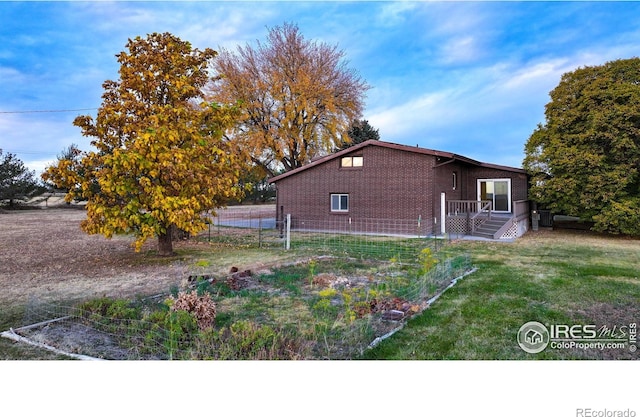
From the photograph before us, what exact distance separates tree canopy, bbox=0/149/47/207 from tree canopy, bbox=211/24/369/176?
17.2 m

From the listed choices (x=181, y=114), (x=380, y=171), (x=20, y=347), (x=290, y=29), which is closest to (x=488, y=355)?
(x=20, y=347)

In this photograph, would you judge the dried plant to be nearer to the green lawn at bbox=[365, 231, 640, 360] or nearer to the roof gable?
the green lawn at bbox=[365, 231, 640, 360]

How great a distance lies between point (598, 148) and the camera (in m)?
13.8

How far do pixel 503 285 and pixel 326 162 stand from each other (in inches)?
453

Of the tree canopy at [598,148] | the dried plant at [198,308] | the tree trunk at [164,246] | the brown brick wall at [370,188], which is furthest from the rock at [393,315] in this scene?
the tree canopy at [598,148]

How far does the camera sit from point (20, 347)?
154 inches

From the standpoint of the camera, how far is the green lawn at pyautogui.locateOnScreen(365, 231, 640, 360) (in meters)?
3.71

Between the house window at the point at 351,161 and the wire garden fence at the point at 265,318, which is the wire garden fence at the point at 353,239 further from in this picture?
the house window at the point at 351,161

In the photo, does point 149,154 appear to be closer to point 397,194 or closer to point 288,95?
point 397,194

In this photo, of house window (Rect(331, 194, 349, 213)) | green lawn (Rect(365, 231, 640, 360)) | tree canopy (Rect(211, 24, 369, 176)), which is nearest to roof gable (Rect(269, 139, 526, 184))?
house window (Rect(331, 194, 349, 213))

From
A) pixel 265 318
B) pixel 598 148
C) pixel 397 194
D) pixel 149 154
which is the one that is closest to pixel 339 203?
pixel 397 194

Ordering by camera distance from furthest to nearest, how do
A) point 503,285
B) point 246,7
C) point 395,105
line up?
point 395,105 → point 503,285 → point 246,7

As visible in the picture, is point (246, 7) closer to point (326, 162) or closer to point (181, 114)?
point (181, 114)

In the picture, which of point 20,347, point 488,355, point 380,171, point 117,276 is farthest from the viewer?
point 380,171
